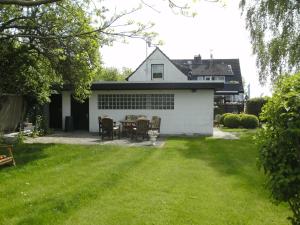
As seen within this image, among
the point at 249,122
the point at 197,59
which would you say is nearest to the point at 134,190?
the point at 249,122

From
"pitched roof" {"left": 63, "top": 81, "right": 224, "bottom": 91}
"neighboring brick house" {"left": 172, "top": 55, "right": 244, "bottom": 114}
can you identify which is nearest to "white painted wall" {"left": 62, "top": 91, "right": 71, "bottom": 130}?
"pitched roof" {"left": 63, "top": 81, "right": 224, "bottom": 91}

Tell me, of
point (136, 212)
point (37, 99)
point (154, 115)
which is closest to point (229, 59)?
point (154, 115)

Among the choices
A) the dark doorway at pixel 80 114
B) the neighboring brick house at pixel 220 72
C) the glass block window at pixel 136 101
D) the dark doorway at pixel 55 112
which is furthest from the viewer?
the neighboring brick house at pixel 220 72

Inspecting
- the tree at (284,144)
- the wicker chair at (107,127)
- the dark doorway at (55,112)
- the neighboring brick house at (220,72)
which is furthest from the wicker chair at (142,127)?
the neighboring brick house at (220,72)

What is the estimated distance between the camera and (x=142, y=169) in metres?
10.2

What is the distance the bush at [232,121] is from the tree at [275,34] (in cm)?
430

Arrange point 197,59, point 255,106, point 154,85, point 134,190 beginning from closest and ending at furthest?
1. point 134,190
2. point 154,85
3. point 255,106
4. point 197,59

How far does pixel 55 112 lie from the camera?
23016 millimetres

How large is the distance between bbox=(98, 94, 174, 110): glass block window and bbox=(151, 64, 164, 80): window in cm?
1186

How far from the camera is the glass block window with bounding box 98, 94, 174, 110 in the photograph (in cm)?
2081

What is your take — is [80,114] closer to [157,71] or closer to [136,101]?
[136,101]

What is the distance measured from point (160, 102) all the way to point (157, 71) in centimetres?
1257

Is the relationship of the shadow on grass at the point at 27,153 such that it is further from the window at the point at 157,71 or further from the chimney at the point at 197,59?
the chimney at the point at 197,59

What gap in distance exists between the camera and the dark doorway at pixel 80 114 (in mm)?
22281
